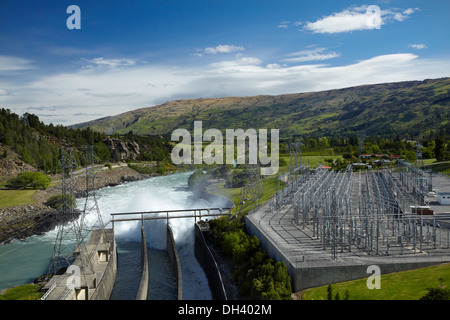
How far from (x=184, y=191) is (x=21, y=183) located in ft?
104

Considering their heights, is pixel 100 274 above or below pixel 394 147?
below

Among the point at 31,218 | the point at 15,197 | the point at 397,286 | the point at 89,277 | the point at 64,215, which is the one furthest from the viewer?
the point at 15,197

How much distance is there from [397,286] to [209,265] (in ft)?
51.3

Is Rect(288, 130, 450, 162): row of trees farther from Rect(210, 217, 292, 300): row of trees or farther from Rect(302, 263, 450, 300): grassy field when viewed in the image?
Rect(302, 263, 450, 300): grassy field

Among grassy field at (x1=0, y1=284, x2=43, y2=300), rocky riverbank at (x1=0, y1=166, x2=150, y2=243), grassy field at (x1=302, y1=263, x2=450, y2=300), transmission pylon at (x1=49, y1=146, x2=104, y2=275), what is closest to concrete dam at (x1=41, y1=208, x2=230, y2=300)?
transmission pylon at (x1=49, y1=146, x2=104, y2=275)

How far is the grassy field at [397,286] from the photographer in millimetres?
18641

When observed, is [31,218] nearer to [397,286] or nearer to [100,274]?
[100,274]

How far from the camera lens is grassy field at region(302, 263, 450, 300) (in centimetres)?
1864

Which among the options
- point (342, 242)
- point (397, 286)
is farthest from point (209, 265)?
point (397, 286)

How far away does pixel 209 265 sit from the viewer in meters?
30.3

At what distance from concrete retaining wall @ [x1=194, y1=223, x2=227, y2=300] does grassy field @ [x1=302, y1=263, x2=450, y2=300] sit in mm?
6939

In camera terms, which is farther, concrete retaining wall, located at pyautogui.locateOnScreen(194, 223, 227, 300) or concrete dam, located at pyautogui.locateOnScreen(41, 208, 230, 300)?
concrete retaining wall, located at pyautogui.locateOnScreen(194, 223, 227, 300)

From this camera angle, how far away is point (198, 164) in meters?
112
